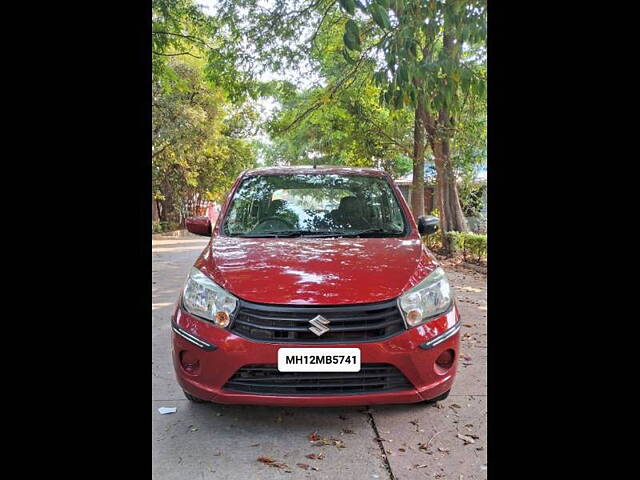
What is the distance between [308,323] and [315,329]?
0.05 meters

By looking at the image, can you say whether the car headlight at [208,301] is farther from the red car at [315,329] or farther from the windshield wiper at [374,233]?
the windshield wiper at [374,233]

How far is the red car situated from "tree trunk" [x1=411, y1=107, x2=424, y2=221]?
354 inches

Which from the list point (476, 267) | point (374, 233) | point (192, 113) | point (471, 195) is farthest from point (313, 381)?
point (192, 113)

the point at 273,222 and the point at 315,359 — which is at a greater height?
the point at 273,222

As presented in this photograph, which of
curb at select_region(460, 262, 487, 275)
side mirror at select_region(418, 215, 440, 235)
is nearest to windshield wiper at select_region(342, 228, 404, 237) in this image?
side mirror at select_region(418, 215, 440, 235)

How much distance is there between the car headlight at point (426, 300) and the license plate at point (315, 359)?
372 mm

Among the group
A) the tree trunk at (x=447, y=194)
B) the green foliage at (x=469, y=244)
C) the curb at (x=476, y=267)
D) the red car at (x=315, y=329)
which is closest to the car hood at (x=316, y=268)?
the red car at (x=315, y=329)

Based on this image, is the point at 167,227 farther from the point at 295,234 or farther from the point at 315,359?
the point at 315,359

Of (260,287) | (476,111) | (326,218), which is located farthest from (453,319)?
(476,111)

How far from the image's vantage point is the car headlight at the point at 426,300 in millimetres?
2514

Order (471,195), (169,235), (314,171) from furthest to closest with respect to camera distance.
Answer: (169,235), (471,195), (314,171)

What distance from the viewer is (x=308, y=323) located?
2.41 meters
